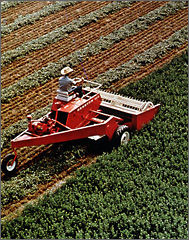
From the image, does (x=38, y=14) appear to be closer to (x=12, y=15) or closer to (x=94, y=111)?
(x=12, y=15)

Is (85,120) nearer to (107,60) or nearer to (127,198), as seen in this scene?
(127,198)

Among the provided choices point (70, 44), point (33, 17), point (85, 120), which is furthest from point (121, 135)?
point (33, 17)

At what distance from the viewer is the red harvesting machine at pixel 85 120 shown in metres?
9.80

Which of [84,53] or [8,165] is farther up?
[84,53]

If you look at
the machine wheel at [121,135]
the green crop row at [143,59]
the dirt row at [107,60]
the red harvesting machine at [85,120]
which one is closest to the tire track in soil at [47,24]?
the dirt row at [107,60]

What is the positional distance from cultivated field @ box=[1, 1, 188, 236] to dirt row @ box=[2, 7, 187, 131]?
0.11 feet

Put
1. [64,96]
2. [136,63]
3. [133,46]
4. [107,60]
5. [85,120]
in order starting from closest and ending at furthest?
[64,96] → [85,120] → [136,63] → [107,60] → [133,46]

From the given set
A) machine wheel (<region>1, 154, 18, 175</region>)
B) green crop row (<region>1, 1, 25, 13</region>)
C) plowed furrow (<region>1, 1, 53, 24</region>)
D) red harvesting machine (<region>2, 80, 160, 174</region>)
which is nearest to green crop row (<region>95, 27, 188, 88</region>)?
red harvesting machine (<region>2, 80, 160, 174</region>)

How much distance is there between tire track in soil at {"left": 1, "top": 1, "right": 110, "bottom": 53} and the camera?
56.9ft

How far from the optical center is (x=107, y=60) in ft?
51.1

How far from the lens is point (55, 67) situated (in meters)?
15.2

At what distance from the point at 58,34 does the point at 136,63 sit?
4480mm

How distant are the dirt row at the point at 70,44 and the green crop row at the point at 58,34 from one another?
0.26 metres

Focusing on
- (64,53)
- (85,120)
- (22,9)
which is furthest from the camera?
(22,9)
